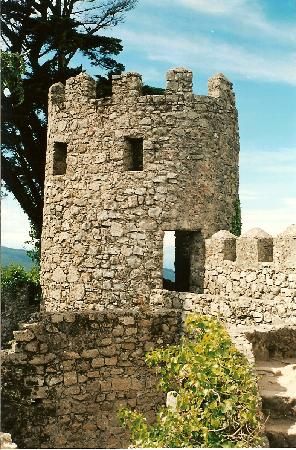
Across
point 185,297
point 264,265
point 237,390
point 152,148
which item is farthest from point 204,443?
point 152,148

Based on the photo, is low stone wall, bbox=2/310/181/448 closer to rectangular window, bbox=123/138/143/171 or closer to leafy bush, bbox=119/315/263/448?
leafy bush, bbox=119/315/263/448

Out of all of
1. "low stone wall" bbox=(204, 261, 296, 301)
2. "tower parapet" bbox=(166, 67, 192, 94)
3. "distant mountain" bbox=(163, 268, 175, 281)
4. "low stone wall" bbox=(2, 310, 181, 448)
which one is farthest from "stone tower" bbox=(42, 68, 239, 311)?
"low stone wall" bbox=(2, 310, 181, 448)

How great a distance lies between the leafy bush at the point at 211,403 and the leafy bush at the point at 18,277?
1210cm

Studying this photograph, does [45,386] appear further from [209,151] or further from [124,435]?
[209,151]

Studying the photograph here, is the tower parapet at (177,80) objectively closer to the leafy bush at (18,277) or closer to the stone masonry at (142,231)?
the stone masonry at (142,231)

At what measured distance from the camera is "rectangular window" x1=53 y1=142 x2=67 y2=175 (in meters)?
13.4

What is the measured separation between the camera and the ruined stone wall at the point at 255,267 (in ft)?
31.7

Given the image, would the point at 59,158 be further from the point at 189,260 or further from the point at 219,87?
the point at 219,87

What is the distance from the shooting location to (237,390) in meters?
5.50

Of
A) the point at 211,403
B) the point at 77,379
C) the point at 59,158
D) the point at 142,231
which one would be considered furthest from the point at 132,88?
the point at 211,403

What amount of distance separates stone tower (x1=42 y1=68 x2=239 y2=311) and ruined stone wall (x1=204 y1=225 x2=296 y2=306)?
596mm

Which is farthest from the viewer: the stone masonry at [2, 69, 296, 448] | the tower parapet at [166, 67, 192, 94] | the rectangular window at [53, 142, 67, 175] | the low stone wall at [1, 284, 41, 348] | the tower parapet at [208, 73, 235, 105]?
the low stone wall at [1, 284, 41, 348]

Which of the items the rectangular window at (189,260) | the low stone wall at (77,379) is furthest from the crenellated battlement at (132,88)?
the low stone wall at (77,379)

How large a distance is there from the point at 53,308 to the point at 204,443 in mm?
8266
